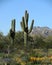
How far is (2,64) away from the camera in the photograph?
524 inches

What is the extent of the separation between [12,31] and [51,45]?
13229mm

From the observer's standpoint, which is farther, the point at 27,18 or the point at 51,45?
the point at 51,45

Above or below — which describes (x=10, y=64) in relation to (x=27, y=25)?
below

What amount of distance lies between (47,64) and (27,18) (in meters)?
17.0

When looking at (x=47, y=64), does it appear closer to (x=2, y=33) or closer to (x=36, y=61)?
(x=36, y=61)

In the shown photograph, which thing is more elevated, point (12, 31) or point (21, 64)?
point (12, 31)

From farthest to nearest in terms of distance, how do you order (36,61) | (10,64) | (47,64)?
(36,61)
(47,64)
(10,64)

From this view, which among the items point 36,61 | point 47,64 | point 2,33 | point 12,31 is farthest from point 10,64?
point 2,33

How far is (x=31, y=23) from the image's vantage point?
30844 millimetres

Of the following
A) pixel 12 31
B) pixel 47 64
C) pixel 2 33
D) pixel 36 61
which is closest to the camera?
pixel 47 64

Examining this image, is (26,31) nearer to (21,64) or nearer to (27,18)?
(27,18)

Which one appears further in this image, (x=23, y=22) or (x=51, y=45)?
(x=51, y=45)

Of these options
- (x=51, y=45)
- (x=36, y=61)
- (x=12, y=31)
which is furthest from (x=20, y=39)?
(x=36, y=61)

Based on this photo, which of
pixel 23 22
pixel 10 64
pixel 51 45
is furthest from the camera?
pixel 51 45
